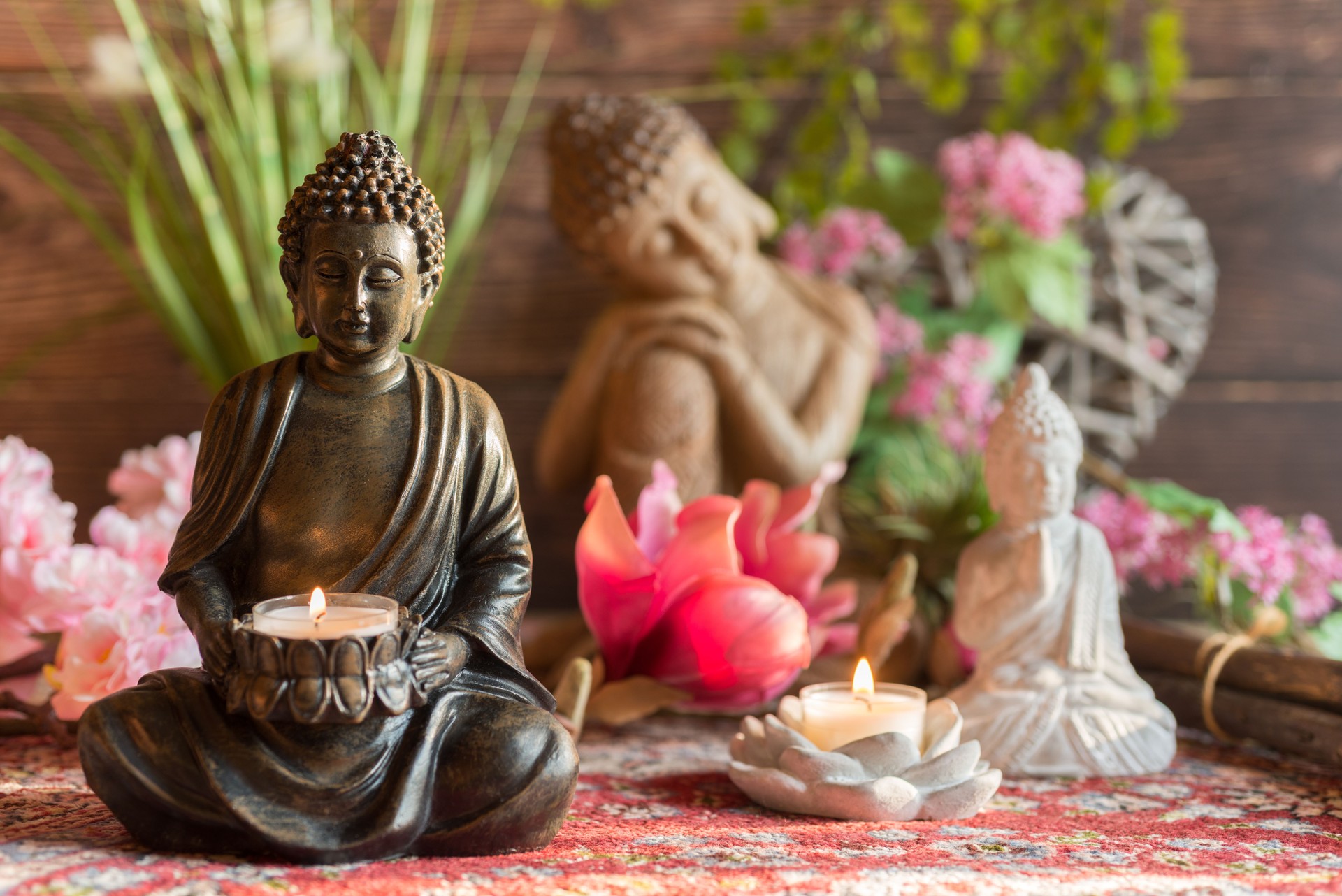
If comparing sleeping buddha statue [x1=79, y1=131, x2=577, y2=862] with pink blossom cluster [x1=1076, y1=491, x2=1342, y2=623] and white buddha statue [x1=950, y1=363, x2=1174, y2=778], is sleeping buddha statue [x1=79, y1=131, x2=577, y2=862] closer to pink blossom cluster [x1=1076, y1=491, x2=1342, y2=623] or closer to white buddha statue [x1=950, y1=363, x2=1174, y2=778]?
white buddha statue [x1=950, y1=363, x2=1174, y2=778]

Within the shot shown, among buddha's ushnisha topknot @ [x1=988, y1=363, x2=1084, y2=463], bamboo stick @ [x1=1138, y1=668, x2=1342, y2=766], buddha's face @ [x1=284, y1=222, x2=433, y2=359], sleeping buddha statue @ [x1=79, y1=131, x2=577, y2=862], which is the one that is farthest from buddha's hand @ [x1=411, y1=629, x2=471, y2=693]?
bamboo stick @ [x1=1138, y1=668, x2=1342, y2=766]

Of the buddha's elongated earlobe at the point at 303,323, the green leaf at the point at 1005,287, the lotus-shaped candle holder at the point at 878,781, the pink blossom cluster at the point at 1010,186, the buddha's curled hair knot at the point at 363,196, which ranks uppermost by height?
the pink blossom cluster at the point at 1010,186

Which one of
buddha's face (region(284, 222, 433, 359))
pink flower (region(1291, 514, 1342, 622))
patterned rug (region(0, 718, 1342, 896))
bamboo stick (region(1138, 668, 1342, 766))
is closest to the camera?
patterned rug (region(0, 718, 1342, 896))

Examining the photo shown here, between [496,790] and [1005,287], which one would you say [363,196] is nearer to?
[496,790]

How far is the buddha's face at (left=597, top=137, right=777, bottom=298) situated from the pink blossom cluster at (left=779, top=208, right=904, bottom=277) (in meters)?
0.20

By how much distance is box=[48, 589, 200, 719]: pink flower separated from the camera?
3.58 feet

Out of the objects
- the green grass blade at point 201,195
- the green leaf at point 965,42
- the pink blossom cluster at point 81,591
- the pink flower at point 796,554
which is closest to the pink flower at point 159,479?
the pink blossom cluster at point 81,591

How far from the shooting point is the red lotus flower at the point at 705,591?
120 cm

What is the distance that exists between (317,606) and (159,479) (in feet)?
1.75

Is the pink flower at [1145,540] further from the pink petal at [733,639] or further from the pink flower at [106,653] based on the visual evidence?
the pink flower at [106,653]

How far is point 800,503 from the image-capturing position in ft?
4.55

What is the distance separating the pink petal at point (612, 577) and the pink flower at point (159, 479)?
0.41 m

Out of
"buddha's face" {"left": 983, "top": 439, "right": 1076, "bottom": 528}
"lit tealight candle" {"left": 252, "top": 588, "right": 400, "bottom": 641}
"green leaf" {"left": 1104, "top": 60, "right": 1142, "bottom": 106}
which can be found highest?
"green leaf" {"left": 1104, "top": 60, "right": 1142, "bottom": 106}

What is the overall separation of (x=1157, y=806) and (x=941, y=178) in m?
1.01
